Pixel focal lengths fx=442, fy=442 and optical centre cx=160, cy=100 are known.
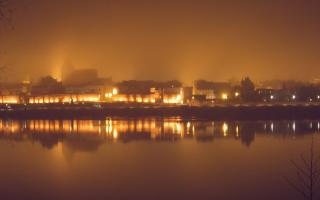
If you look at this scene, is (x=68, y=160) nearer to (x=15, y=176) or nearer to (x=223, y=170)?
(x=15, y=176)

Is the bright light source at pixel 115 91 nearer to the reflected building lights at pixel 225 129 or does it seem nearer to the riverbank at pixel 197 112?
the riverbank at pixel 197 112

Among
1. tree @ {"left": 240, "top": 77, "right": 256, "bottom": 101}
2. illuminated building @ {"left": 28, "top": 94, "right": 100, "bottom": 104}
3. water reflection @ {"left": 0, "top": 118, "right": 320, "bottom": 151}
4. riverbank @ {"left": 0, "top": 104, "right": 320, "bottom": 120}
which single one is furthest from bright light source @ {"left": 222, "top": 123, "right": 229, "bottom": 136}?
illuminated building @ {"left": 28, "top": 94, "right": 100, "bottom": 104}

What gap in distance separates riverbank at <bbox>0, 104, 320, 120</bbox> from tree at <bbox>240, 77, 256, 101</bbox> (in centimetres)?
963

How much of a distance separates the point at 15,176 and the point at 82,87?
37529mm

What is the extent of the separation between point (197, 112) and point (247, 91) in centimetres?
1212

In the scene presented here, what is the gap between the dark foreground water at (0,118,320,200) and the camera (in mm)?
8695

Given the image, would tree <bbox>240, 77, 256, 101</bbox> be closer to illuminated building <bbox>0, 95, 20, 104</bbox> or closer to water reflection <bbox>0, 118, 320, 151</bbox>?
water reflection <bbox>0, 118, 320, 151</bbox>

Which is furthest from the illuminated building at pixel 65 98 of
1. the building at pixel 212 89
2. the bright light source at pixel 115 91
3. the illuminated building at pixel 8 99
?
the building at pixel 212 89

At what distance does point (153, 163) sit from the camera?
11.7m

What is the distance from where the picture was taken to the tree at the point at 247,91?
37.6 metres

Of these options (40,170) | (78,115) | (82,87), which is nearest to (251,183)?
(40,170)

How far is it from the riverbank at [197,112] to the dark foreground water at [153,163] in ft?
20.6

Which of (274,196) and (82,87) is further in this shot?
(82,87)

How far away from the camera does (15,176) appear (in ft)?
33.5
